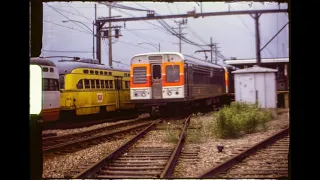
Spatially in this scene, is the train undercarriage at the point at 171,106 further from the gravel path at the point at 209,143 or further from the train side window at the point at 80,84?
the train side window at the point at 80,84

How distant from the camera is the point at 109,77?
790cm

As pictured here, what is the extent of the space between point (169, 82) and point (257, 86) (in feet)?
5.93

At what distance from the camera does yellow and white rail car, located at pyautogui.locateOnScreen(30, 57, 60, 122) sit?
533 centimetres

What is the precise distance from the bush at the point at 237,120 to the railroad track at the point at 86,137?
147cm

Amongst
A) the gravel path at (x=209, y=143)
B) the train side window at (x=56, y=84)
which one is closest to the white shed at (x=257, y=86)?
the gravel path at (x=209, y=143)

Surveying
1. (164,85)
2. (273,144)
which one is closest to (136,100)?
(164,85)

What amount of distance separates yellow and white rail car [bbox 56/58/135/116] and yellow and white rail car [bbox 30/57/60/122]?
15.1 inches

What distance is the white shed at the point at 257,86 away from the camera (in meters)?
6.29

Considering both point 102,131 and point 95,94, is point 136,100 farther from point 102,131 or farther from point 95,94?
point 95,94

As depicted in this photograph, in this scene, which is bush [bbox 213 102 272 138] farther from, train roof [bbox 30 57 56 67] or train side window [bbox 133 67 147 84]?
train roof [bbox 30 57 56 67]

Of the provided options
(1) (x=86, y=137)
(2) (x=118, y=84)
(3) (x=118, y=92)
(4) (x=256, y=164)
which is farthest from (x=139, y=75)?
(4) (x=256, y=164)

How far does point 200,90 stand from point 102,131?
228cm

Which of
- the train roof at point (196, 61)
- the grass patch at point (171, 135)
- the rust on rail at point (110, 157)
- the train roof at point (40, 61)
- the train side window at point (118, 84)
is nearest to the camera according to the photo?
the train roof at point (40, 61)

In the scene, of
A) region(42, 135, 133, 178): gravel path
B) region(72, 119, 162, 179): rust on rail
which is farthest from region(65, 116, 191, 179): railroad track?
region(42, 135, 133, 178): gravel path
